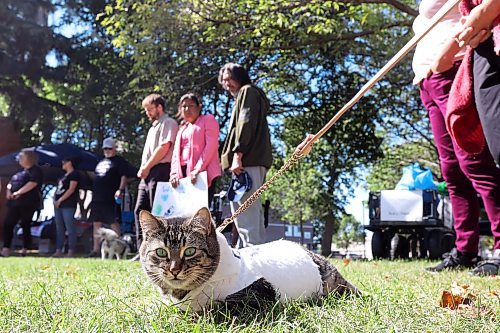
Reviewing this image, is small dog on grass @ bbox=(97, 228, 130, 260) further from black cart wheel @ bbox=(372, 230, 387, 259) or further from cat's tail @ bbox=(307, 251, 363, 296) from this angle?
cat's tail @ bbox=(307, 251, 363, 296)

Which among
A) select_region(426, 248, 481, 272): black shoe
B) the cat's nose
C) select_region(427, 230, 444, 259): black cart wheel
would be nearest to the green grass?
the cat's nose

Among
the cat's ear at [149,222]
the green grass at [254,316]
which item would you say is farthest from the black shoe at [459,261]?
the cat's ear at [149,222]

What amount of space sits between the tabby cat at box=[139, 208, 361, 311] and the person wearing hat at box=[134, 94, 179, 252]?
427cm

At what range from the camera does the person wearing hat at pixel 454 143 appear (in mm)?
2844

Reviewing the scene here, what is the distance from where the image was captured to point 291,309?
2.27m

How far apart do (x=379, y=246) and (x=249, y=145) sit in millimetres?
5833

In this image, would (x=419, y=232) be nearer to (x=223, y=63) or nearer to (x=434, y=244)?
(x=434, y=244)

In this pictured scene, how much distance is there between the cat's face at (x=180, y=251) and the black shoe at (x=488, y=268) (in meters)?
2.48

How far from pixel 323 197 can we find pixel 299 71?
680 cm

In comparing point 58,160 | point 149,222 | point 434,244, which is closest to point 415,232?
point 434,244

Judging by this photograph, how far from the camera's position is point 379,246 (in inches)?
406

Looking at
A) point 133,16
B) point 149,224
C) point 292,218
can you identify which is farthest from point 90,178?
point 292,218

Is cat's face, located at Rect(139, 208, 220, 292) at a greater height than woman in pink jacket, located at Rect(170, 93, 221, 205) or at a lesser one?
lesser

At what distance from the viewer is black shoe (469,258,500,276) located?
3855 millimetres
